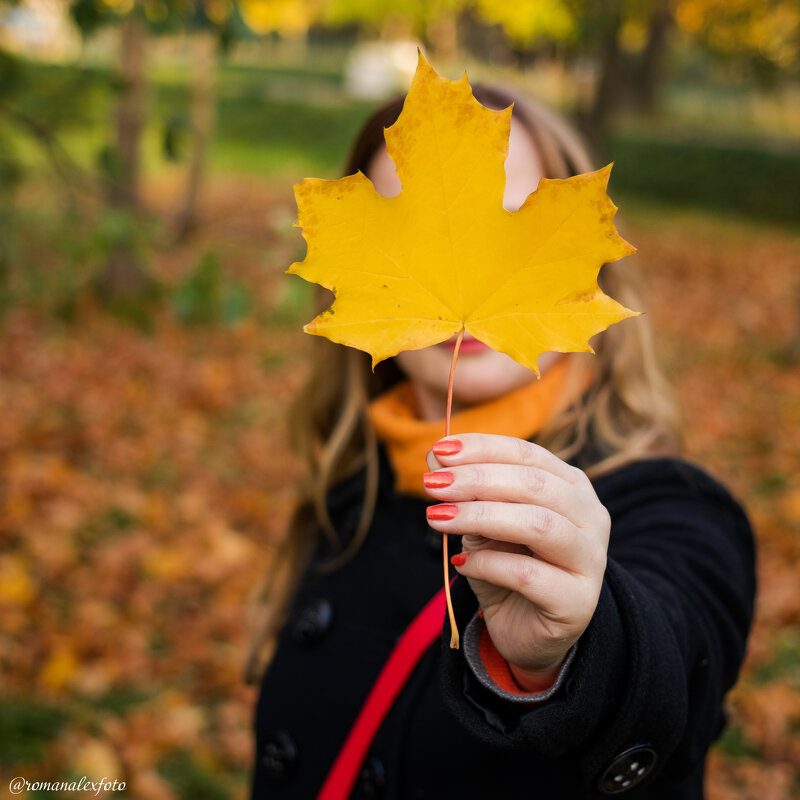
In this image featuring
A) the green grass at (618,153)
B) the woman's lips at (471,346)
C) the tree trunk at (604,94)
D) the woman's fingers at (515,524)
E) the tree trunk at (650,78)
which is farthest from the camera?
the tree trunk at (650,78)

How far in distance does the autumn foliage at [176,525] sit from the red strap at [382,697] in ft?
4.30

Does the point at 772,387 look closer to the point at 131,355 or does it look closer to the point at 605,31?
the point at 131,355

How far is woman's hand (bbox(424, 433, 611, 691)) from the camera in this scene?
0.80 metres

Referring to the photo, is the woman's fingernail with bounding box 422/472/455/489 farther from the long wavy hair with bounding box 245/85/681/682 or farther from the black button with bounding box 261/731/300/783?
the black button with bounding box 261/731/300/783

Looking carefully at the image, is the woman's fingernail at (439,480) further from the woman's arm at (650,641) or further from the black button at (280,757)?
the black button at (280,757)

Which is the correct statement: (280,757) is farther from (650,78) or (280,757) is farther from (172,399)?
(650,78)

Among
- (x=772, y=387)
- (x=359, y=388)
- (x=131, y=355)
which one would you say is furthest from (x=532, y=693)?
(x=772, y=387)

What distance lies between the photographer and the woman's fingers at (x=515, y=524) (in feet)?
2.63

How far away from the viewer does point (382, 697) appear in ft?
4.42

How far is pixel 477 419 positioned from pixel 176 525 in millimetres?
3367

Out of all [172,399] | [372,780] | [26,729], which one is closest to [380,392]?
[372,780]

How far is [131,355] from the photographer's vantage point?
6453 millimetres

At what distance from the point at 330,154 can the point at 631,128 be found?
8.22 metres

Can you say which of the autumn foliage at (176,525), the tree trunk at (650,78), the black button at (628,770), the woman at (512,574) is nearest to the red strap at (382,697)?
the woman at (512,574)
